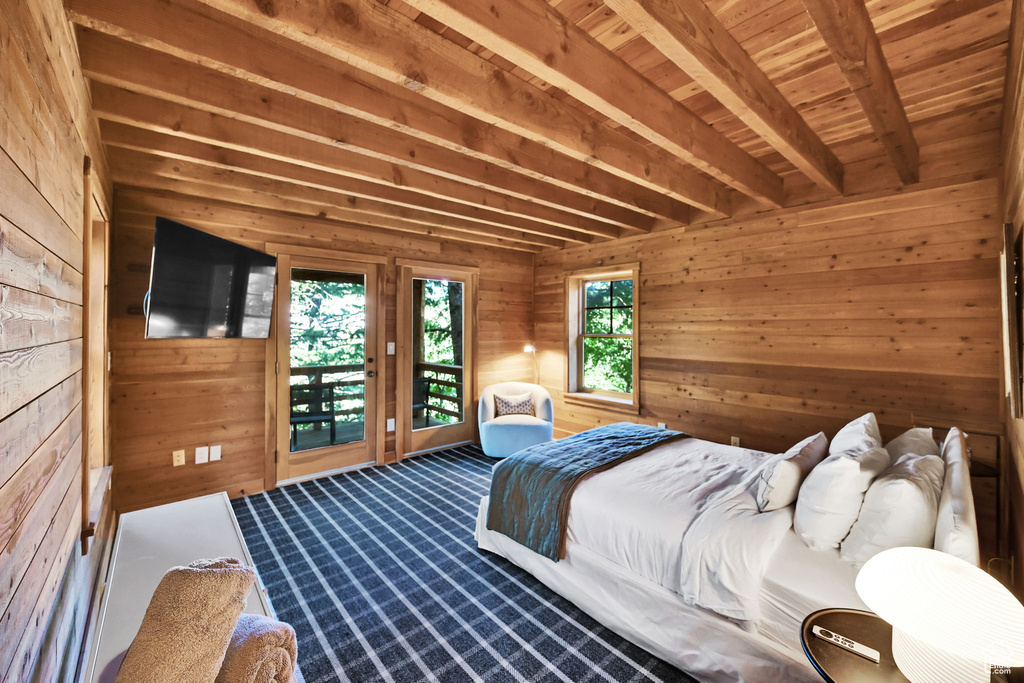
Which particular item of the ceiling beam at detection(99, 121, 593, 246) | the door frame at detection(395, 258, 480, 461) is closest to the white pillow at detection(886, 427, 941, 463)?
the ceiling beam at detection(99, 121, 593, 246)

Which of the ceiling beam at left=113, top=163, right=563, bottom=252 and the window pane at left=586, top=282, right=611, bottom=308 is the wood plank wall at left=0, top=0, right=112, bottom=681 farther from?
the window pane at left=586, top=282, right=611, bottom=308

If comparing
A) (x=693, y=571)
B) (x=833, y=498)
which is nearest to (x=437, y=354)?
(x=693, y=571)

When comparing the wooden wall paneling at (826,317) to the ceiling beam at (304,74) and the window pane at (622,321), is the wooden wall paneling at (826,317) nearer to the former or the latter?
Result: the window pane at (622,321)

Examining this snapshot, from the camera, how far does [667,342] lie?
4305 millimetres

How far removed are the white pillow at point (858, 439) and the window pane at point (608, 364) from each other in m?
2.50

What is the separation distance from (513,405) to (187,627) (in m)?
3.96

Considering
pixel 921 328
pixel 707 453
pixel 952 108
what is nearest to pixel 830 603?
pixel 707 453

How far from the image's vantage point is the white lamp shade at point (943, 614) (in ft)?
3.05

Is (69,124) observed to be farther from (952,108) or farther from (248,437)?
(952,108)

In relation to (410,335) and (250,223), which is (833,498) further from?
(250,223)

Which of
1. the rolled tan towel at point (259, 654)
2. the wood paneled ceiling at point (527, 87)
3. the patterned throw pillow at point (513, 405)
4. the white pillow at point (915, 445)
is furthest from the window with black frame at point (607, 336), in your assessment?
the rolled tan towel at point (259, 654)

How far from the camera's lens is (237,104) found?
1.88 metres

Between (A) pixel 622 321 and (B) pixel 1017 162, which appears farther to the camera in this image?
(A) pixel 622 321

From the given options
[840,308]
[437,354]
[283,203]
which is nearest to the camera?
[840,308]
